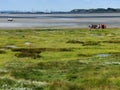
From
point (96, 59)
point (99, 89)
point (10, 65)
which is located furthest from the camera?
point (96, 59)

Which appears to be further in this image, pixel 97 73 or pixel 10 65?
pixel 10 65

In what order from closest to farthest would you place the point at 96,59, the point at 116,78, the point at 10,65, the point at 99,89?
the point at 99,89, the point at 116,78, the point at 10,65, the point at 96,59

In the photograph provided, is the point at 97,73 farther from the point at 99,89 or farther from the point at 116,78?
the point at 99,89

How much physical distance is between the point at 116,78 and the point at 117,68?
5.82 meters

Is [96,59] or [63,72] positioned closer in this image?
[63,72]

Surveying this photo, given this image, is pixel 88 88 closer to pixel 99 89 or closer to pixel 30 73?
pixel 99 89

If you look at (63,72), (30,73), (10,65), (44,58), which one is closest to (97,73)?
(63,72)

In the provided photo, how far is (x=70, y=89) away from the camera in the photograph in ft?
90.5

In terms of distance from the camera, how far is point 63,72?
35688mm

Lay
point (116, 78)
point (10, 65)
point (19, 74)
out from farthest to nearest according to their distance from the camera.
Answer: point (10, 65), point (19, 74), point (116, 78)

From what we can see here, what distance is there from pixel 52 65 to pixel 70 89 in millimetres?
12641

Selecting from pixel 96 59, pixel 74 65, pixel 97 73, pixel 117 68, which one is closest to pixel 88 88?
pixel 97 73

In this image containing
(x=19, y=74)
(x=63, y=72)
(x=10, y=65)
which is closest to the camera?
(x=19, y=74)

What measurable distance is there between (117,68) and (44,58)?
13.1 meters
